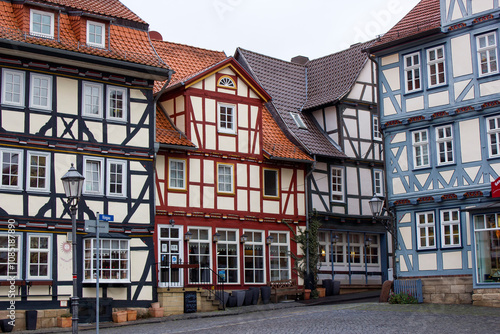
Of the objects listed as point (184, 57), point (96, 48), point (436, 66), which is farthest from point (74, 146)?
point (436, 66)

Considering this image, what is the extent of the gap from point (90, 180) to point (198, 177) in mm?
5506

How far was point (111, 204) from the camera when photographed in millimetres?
28469

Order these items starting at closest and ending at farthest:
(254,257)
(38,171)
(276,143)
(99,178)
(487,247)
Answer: (487,247), (38,171), (99,178), (254,257), (276,143)

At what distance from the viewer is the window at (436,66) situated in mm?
29469

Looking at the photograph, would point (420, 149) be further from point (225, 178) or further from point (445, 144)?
point (225, 178)

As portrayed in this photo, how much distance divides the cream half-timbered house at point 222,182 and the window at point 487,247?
9.95 meters

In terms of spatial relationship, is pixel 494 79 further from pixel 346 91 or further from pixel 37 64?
pixel 37 64

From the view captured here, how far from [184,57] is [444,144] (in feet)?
42.2

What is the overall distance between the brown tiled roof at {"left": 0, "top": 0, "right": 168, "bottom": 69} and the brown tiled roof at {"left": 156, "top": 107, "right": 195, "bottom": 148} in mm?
2901

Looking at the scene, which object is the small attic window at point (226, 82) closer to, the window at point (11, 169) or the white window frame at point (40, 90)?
the white window frame at point (40, 90)

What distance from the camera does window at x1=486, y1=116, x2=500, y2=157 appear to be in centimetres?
2762

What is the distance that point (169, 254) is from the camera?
3098 cm

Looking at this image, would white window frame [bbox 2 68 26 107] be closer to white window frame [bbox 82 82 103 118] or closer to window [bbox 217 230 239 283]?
white window frame [bbox 82 82 103 118]

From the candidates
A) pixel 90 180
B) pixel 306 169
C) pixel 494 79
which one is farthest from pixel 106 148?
pixel 494 79
